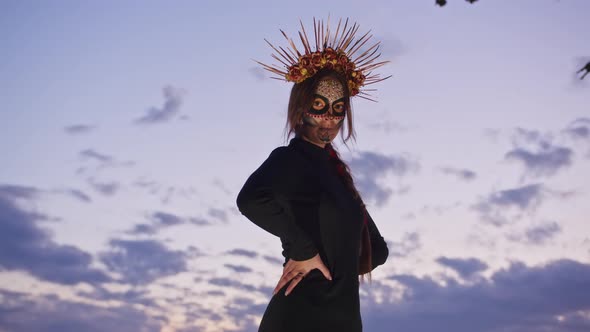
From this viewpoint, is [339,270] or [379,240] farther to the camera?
[379,240]

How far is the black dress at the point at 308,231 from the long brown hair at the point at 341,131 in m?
0.35

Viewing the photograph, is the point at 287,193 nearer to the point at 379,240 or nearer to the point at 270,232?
the point at 270,232

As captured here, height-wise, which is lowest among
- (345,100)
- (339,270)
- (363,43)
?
(339,270)

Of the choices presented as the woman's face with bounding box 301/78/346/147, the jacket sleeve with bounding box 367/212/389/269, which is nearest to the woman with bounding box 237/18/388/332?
the woman's face with bounding box 301/78/346/147

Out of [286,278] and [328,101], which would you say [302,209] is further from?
[328,101]

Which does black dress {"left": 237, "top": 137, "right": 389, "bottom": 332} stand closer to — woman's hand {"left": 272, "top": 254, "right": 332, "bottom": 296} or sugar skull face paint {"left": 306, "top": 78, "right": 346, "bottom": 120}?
woman's hand {"left": 272, "top": 254, "right": 332, "bottom": 296}

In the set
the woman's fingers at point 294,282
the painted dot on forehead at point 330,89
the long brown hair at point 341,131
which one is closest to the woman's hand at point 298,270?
the woman's fingers at point 294,282

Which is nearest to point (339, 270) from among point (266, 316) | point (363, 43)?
point (266, 316)

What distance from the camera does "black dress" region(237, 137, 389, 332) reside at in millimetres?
6660

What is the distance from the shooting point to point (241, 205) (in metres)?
6.90

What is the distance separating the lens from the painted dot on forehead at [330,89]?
25.3 ft

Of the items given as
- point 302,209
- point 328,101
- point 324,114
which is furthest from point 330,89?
point 302,209

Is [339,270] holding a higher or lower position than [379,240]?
lower

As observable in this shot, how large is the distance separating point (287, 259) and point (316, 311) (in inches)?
21.9
